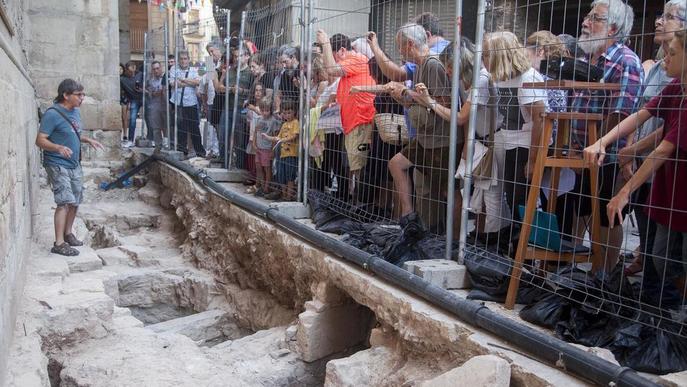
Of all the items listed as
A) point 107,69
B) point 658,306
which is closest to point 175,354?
point 658,306

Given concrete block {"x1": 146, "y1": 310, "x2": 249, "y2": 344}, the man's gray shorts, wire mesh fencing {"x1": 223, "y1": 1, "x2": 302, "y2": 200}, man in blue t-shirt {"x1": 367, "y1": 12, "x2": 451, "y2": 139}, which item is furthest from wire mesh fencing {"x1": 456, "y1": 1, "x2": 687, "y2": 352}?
the man's gray shorts

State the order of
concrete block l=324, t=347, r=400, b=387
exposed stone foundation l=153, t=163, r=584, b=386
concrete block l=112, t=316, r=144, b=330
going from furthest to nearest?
concrete block l=112, t=316, r=144, b=330, concrete block l=324, t=347, r=400, b=387, exposed stone foundation l=153, t=163, r=584, b=386

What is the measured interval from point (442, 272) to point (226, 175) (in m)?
4.72

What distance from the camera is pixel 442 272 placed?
410 centimetres

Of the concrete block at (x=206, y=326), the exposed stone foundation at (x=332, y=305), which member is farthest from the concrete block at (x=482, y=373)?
the concrete block at (x=206, y=326)

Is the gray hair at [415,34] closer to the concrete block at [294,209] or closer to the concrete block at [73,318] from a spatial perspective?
the concrete block at [294,209]

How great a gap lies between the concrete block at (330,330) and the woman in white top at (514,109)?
162cm

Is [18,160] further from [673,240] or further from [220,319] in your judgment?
[673,240]

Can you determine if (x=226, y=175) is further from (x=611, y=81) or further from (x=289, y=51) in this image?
(x=611, y=81)

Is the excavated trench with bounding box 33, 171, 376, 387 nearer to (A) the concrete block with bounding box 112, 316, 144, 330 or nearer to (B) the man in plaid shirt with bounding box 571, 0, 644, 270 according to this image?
(A) the concrete block with bounding box 112, 316, 144, 330

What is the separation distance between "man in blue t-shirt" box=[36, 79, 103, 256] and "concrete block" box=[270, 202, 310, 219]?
2.09 m

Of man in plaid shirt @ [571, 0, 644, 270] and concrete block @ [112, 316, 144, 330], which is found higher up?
man in plaid shirt @ [571, 0, 644, 270]

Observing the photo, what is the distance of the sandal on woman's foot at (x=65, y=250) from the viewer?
6316 mm

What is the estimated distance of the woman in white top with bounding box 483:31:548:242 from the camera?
13.0ft
